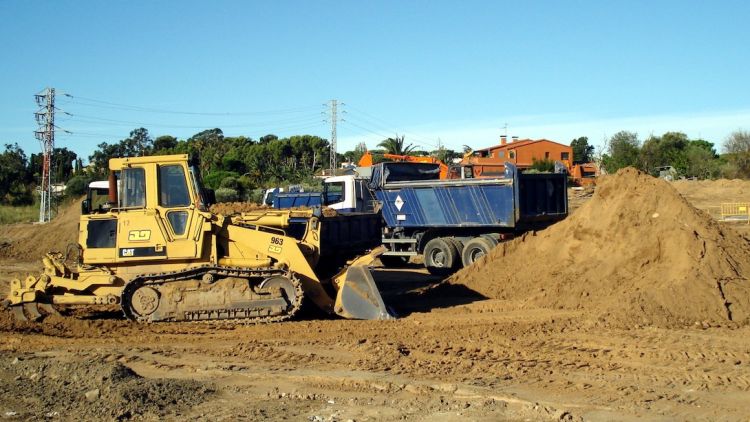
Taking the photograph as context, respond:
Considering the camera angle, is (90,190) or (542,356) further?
(90,190)

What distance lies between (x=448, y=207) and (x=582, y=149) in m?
67.1

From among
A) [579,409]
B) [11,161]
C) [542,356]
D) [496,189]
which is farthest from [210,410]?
[11,161]

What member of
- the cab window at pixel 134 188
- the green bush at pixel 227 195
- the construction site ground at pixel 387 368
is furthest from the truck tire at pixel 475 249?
the green bush at pixel 227 195

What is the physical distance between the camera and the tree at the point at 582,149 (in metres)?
79.1

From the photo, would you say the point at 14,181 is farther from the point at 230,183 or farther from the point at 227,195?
the point at 227,195

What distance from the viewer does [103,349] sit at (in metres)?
9.67

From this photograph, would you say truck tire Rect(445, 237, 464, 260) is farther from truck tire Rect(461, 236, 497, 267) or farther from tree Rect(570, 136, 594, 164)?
tree Rect(570, 136, 594, 164)

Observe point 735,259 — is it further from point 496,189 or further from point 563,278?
point 496,189

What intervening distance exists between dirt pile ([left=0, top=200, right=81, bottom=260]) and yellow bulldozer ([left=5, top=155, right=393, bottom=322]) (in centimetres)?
1506

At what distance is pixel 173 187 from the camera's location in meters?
11.4

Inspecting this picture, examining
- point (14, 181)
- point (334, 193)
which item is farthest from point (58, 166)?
point (334, 193)

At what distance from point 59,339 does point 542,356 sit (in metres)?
6.66

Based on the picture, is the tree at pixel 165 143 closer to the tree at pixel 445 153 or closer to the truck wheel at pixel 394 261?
the tree at pixel 445 153

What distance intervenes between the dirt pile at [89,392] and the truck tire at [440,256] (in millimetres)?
10973
